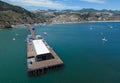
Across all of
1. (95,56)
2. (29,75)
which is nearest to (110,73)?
(95,56)

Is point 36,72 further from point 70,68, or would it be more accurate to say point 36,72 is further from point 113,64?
point 113,64

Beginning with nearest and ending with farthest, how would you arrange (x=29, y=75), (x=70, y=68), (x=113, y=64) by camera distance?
(x=29, y=75) → (x=70, y=68) → (x=113, y=64)

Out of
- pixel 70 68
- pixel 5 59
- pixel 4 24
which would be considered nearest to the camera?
pixel 70 68

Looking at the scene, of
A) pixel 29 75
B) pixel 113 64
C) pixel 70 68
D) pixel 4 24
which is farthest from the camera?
pixel 4 24

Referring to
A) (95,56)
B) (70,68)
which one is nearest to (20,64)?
(70,68)

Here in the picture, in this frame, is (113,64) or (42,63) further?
(113,64)

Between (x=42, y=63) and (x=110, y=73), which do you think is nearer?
(x=110, y=73)

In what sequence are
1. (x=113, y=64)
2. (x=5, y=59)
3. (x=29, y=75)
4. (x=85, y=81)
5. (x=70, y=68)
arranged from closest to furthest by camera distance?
(x=85, y=81) → (x=29, y=75) → (x=70, y=68) → (x=113, y=64) → (x=5, y=59)

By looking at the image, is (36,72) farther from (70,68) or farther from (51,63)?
(70,68)
